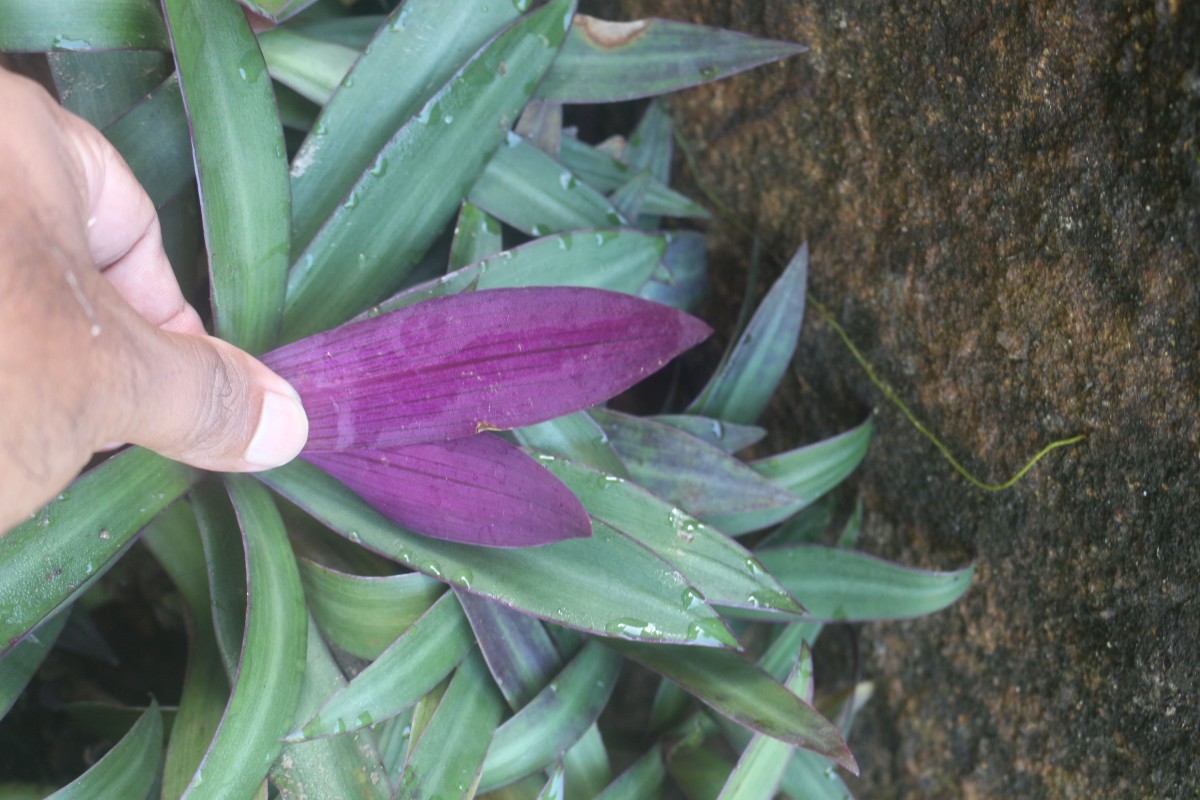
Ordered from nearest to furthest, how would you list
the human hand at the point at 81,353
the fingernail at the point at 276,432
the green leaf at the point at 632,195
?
the human hand at the point at 81,353
the fingernail at the point at 276,432
the green leaf at the point at 632,195

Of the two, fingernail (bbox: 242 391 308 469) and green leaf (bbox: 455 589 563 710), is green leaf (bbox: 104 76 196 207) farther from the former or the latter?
green leaf (bbox: 455 589 563 710)

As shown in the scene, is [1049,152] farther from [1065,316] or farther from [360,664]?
[360,664]

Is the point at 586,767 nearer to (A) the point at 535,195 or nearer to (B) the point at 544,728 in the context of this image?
(B) the point at 544,728

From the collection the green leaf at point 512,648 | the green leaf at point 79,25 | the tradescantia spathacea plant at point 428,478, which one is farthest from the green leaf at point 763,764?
the green leaf at point 79,25

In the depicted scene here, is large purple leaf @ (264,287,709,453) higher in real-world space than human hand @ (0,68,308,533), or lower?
lower

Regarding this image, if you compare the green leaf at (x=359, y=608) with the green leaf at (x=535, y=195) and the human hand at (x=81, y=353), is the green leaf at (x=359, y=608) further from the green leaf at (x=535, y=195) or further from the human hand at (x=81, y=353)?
the green leaf at (x=535, y=195)

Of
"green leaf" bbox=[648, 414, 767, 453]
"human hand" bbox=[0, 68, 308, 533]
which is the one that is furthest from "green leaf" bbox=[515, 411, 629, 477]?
"human hand" bbox=[0, 68, 308, 533]
